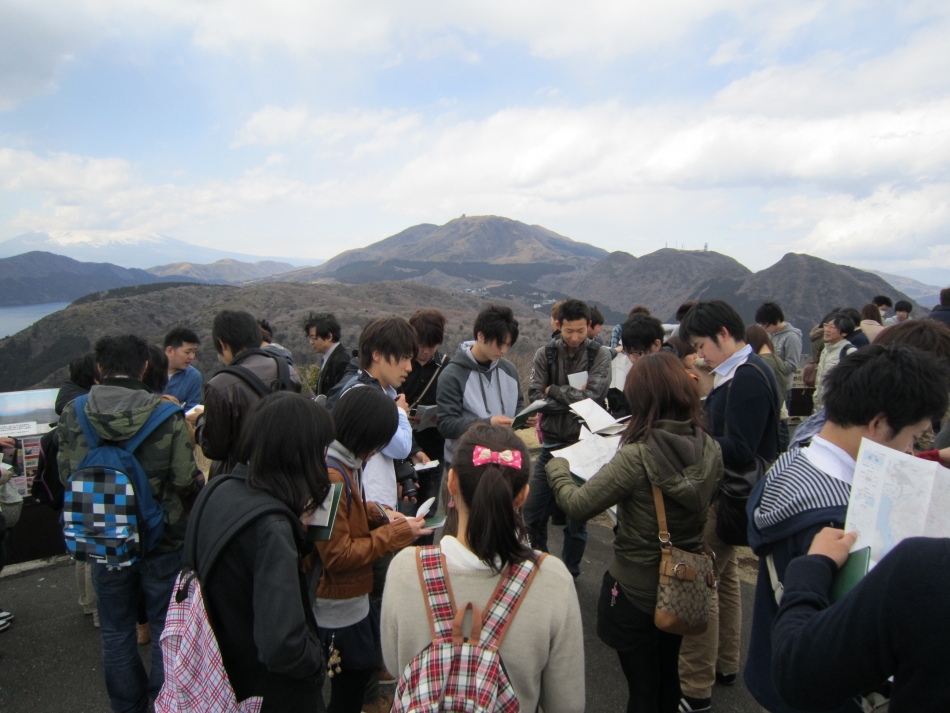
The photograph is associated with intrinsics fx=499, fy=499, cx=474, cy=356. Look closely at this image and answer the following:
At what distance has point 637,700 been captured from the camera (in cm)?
213

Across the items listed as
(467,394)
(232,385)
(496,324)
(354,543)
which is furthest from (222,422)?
(496,324)

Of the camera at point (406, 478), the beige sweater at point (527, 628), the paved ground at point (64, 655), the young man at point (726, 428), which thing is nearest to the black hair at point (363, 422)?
the camera at point (406, 478)

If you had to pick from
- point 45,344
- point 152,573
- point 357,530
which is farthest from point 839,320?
point 45,344

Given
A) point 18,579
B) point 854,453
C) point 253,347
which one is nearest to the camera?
point 854,453

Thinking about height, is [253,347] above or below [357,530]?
above

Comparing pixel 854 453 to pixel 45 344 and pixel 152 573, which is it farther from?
pixel 45 344

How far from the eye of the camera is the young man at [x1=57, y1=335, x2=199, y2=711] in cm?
228

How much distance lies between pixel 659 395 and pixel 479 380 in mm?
1579

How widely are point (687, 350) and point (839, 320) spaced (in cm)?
290

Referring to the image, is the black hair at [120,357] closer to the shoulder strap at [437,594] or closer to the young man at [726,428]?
the shoulder strap at [437,594]

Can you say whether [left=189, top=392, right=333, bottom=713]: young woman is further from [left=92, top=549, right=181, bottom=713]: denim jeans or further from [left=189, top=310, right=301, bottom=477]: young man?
[left=92, top=549, right=181, bottom=713]: denim jeans

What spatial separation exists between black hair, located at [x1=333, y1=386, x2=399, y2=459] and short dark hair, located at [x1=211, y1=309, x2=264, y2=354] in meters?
1.49

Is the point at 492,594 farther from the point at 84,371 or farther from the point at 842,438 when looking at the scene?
the point at 84,371

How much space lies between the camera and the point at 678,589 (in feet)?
6.41
